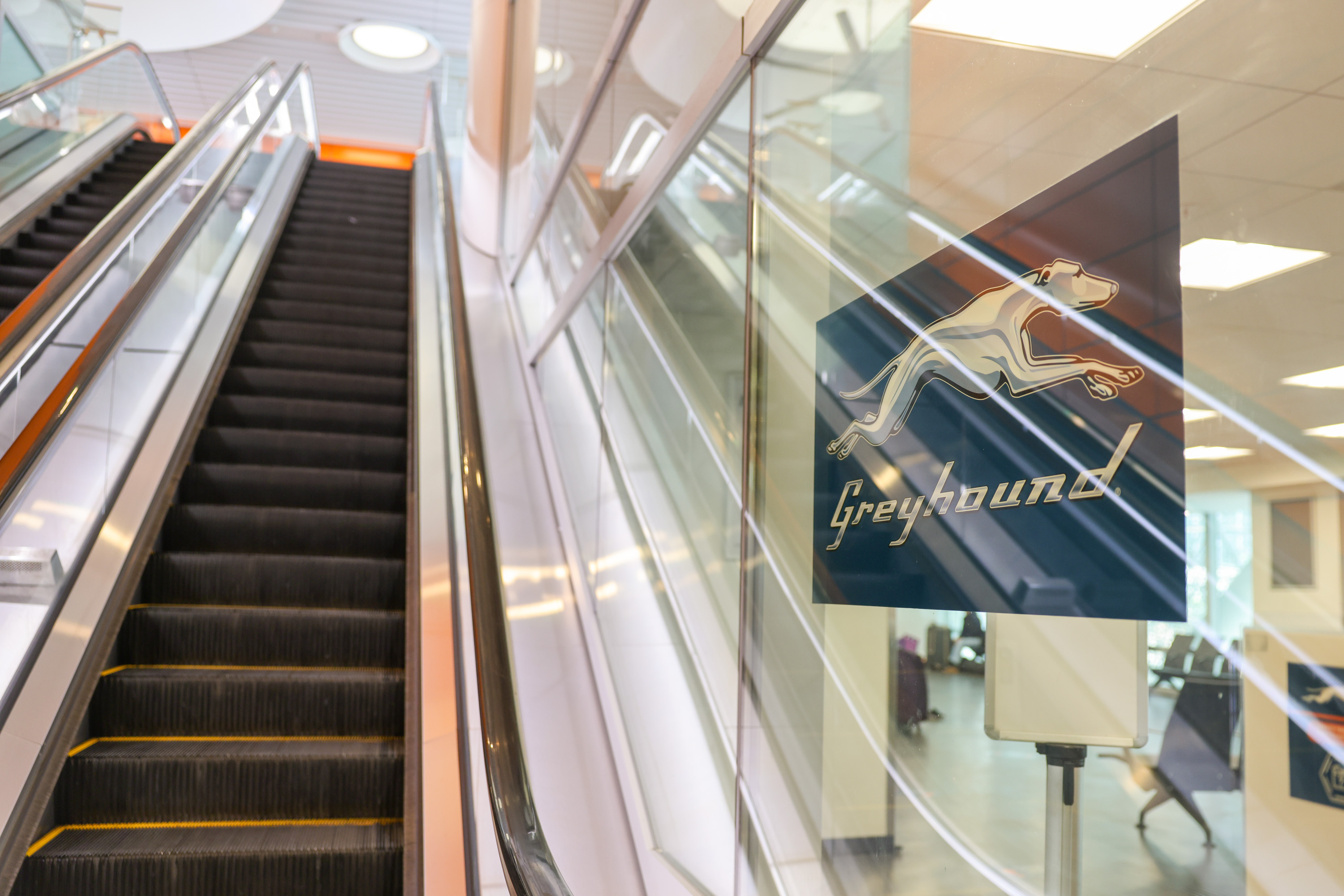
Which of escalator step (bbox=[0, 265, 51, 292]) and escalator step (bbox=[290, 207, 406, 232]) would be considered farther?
escalator step (bbox=[290, 207, 406, 232])

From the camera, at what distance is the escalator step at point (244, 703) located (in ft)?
8.50

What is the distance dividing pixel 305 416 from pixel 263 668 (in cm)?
169

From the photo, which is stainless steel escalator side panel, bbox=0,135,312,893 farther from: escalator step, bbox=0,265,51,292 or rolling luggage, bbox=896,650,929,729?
rolling luggage, bbox=896,650,929,729

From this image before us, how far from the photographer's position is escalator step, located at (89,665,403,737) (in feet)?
8.50

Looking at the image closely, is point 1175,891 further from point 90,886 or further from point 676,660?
point 90,886

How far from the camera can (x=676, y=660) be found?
2.41 m

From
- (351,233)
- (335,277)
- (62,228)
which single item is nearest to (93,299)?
(335,277)

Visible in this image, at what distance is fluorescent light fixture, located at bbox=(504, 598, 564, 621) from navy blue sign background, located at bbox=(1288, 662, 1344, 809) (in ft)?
9.19

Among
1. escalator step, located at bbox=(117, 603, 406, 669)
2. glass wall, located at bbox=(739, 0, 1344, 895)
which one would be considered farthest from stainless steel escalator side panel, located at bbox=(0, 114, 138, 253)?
glass wall, located at bbox=(739, 0, 1344, 895)

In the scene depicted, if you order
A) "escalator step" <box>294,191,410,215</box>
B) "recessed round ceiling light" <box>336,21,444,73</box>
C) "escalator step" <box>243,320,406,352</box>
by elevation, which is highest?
"recessed round ceiling light" <box>336,21,444,73</box>

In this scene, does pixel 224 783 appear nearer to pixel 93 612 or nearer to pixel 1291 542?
pixel 93 612

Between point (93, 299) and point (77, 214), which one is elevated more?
point (77, 214)

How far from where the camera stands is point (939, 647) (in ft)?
3.86

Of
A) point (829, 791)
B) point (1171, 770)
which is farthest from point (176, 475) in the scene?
point (1171, 770)
